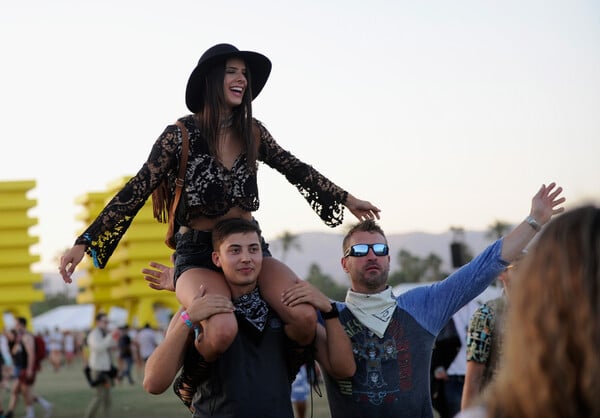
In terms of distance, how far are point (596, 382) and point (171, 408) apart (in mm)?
18837

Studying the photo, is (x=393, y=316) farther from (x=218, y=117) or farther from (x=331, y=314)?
(x=218, y=117)

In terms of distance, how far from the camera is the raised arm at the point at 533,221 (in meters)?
5.47

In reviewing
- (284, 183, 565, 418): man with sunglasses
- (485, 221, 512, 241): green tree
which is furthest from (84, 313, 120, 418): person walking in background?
(485, 221, 512, 241): green tree

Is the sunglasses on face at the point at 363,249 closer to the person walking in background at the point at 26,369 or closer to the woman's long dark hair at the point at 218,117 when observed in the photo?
the woman's long dark hair at the point at 218,117

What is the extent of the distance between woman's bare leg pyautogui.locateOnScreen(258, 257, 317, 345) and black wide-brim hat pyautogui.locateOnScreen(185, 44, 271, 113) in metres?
1.06

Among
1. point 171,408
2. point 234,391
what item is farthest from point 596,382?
point 171,408

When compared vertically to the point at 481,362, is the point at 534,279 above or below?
above

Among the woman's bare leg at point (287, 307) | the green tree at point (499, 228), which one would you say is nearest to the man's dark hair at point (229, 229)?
the woman's bare leg at point (287, 307)

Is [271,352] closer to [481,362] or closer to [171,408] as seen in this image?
[481,362]

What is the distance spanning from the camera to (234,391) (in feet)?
17.1

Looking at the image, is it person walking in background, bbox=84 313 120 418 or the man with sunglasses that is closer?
the man with sunglasses

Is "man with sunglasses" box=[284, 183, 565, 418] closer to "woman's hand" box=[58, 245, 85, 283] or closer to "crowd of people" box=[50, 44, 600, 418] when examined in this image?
"crowd of people" box=[50, 44, 600, 418]

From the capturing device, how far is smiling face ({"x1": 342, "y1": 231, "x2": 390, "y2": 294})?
5.82 meters

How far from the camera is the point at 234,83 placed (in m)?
5.63
